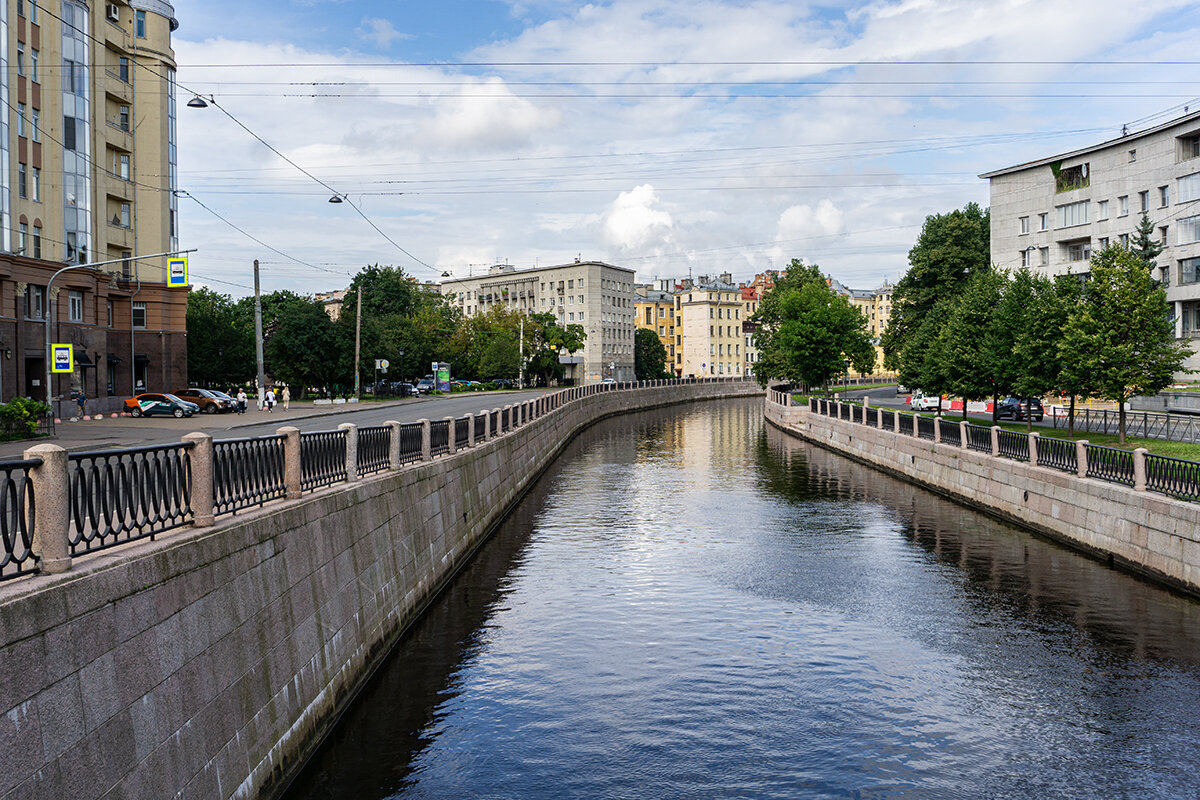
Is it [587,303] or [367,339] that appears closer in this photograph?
[367,339]

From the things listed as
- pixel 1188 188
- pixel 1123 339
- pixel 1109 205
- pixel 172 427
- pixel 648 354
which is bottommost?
pixel 172 427

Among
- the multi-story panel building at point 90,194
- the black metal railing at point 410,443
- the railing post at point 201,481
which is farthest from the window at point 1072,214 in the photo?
the railing post at point 201,481

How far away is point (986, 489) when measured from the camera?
2914cm

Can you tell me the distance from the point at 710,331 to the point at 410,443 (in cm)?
15548

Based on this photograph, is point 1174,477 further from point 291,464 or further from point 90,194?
point 90,194

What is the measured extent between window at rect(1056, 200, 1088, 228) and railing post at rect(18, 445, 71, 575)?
72.5 metres

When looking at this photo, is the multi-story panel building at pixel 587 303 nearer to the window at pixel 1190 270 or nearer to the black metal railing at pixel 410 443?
the window at pixel 1190 270

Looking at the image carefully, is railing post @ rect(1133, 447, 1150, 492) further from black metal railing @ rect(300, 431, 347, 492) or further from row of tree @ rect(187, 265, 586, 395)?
row of tree @ rect(187, 265, 586, 395)

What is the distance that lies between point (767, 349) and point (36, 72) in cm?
7161

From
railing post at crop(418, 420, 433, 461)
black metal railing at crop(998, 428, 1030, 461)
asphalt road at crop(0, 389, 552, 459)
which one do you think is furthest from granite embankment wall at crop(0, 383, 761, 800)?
black metal railing at crop(998, 428, 1030, 461)

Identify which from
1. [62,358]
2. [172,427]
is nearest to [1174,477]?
[172,427]

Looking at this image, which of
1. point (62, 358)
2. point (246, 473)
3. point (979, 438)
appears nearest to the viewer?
point (246, 473)

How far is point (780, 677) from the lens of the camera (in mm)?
13836

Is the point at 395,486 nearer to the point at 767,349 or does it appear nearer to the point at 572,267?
the point at 767,349
